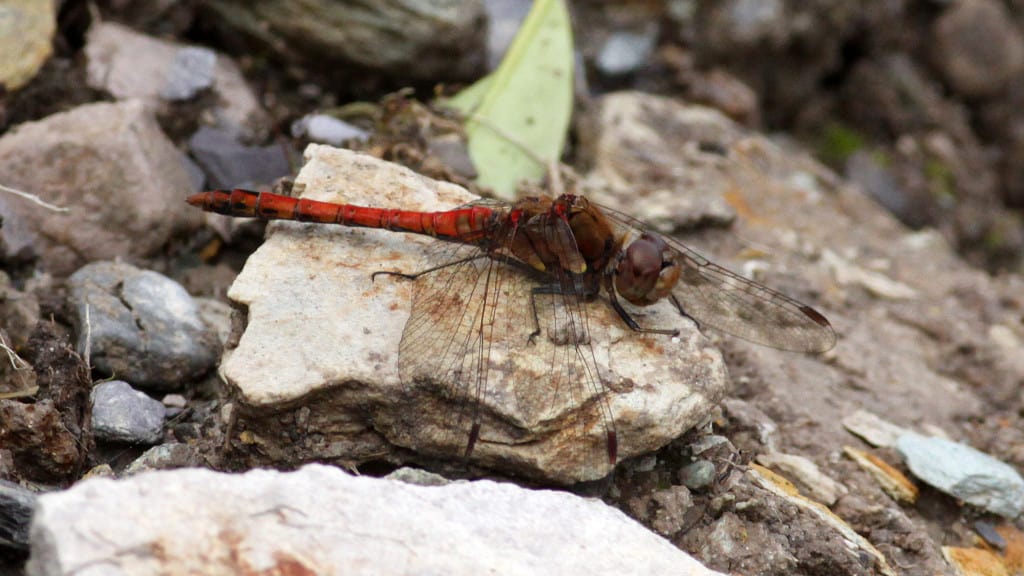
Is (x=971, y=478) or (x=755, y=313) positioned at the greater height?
(x=755, y=313)

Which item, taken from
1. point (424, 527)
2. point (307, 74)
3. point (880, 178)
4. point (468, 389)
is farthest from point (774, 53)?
point (424, 527)

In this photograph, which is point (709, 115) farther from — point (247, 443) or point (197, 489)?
point (197, 489)

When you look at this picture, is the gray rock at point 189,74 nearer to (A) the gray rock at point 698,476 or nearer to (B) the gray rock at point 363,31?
(B) the gray rock at point 363,31

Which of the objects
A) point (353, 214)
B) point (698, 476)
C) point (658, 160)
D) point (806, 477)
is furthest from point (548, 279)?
point (658, 160)

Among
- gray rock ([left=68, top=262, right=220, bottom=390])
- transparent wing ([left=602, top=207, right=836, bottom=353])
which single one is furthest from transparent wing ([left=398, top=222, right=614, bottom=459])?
gray rock ([left=68, top=262, right=220, bottom=390])

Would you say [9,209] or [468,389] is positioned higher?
[468,389]

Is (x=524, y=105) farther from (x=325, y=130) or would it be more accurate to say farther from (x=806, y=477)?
(x=806, y=477)
